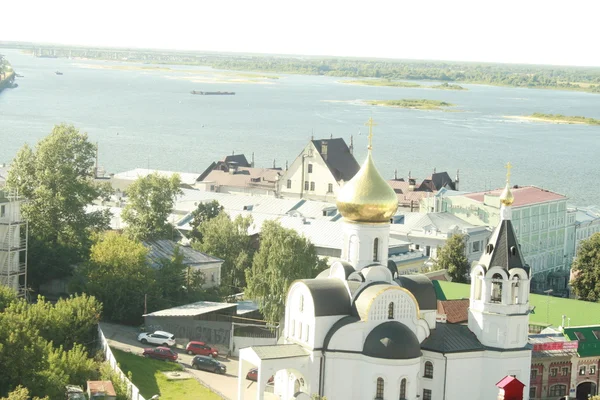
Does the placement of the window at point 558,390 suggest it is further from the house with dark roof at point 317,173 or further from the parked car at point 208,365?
the house with dark roof at point 317,173

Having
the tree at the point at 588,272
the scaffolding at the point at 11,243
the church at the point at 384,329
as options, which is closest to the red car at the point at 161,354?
the church at the point at 384,329

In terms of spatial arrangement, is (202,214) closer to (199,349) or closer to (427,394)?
(199,349)

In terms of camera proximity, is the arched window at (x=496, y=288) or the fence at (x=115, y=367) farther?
the arched window at (x=496, y=288)

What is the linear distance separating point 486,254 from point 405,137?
81250 millimetres

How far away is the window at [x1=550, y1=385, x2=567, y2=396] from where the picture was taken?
82.7ft

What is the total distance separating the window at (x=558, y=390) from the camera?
2522cm

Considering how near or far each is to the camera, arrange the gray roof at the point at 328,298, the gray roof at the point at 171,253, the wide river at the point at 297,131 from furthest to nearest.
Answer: the wide river at the point at 297,131, the gray roof at the point at 171,253, the gray roof at the point at 328,298

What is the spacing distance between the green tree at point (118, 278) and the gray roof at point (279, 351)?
6.94 meters

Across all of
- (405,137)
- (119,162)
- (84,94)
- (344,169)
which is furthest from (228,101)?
(344,169)

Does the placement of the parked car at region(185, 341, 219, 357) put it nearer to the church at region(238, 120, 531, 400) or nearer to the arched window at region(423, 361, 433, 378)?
the church at region(238, 120, 531, 400)

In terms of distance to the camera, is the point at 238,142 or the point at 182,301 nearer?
the point at 182,301

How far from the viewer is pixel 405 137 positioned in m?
104

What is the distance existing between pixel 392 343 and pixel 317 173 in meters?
29.8

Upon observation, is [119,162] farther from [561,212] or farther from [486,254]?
[486,254]
